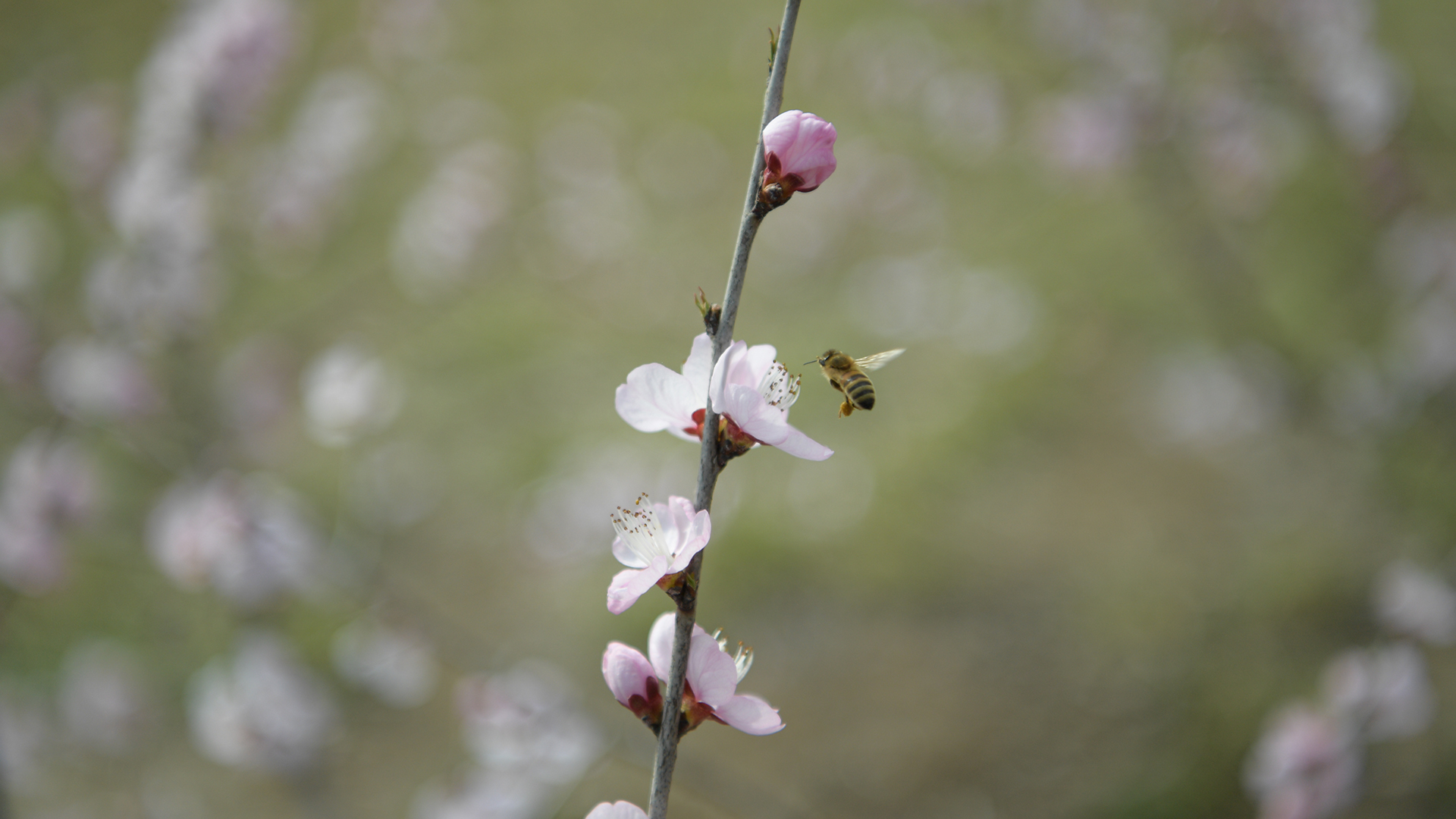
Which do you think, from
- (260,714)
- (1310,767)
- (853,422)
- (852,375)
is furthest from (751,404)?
(853,422)

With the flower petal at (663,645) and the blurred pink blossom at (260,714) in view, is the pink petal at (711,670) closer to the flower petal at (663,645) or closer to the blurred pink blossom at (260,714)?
the flower petal at (663,645)

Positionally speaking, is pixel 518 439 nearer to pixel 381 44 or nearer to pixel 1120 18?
pixel 381 44

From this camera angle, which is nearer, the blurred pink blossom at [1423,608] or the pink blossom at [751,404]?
the pink blossom at [751,404]

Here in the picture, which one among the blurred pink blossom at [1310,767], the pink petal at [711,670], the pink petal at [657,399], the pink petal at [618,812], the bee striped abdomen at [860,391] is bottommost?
the pink petal at [618,812]

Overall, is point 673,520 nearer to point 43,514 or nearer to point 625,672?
point 625,672

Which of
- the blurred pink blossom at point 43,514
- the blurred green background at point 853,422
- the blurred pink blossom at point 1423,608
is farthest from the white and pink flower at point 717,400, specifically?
the blurred pink blossom at point 43,514

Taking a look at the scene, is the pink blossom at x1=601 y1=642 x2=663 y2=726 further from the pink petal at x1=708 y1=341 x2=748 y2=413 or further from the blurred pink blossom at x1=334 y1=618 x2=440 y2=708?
A: the blurred pink blossom at x1=334 y1=618 x2=440 y2=708

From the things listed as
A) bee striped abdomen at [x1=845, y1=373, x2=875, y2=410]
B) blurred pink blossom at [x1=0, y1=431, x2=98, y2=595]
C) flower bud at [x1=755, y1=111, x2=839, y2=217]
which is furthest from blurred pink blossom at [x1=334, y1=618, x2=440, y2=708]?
flower bud at [x1=755, y1=111, x2=839, y2=217]
